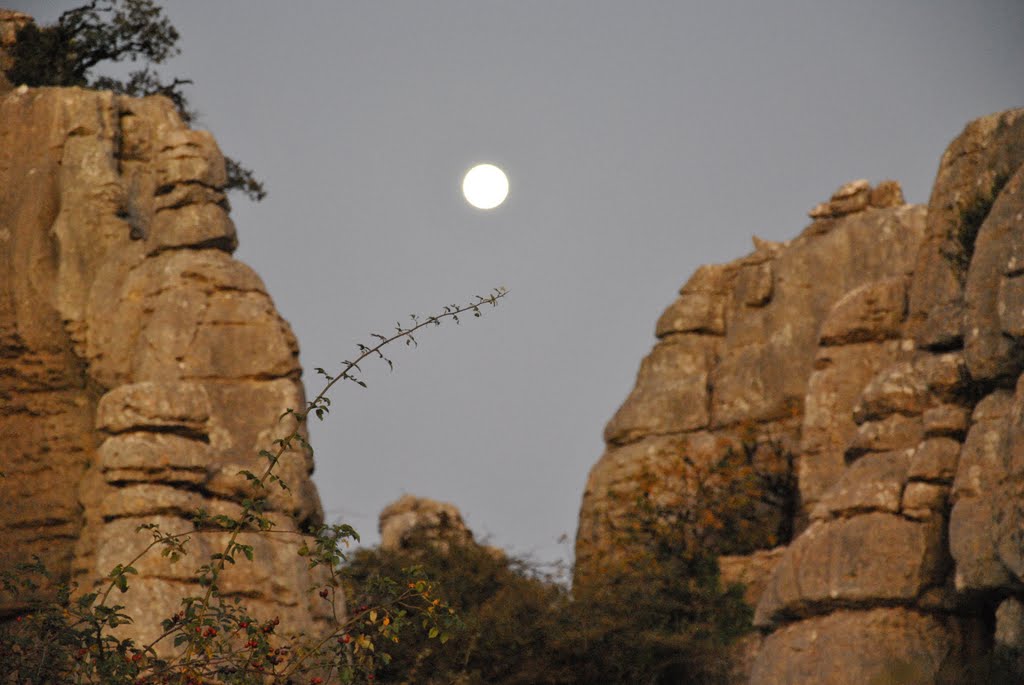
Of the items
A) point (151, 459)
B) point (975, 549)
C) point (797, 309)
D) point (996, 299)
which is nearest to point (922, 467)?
point (975, 549)

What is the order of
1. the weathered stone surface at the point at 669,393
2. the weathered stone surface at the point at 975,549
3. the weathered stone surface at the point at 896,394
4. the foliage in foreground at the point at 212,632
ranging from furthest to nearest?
the weathered stone surface at the point at 669,393, the weathered stone surface at the point at 896,394, the weathered stone surface at the point at 975,549, the foliage in foreground at the point at 212,632

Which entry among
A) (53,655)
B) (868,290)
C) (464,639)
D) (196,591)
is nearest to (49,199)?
(196,591)

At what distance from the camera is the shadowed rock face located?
49.6ft

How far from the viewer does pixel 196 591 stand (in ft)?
48.5

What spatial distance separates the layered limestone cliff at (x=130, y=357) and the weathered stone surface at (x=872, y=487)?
556cm

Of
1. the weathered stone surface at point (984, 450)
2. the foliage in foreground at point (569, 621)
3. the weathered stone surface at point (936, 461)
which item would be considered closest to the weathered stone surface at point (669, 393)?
the foliage in foreground at point (569, 621)

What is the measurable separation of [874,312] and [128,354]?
10086mm

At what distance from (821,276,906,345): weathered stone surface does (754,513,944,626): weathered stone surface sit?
5507 mm

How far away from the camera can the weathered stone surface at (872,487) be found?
50.7ft

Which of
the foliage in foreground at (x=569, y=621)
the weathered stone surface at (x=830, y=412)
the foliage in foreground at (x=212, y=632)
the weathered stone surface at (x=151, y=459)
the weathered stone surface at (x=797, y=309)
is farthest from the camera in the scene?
the weathered stone surface at (x=797, y=309)

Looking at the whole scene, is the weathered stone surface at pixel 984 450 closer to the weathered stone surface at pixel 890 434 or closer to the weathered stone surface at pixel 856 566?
the weathered stone surface at pixel 856 566

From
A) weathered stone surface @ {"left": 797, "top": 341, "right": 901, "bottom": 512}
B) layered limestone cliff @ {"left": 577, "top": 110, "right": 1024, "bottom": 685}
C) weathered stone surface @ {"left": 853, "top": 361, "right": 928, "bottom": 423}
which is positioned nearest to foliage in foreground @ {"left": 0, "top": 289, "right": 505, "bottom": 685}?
layered limestone cliff @ {"left": 577, "top": 110, "right": 1024, "bottom": 685}

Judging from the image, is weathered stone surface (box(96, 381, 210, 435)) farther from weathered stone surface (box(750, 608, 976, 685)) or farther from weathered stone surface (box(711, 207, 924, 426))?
weathered stone surface (box(711, 207, 924, 426))

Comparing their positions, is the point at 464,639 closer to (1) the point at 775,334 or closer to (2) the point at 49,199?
(2) the point at 49,199
